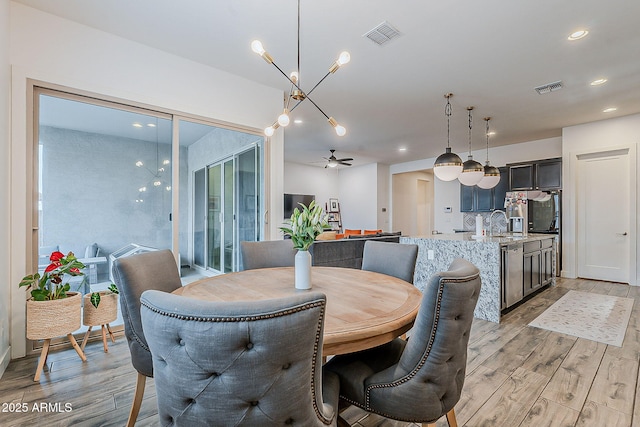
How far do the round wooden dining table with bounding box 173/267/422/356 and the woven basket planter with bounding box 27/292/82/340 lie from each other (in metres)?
1.34

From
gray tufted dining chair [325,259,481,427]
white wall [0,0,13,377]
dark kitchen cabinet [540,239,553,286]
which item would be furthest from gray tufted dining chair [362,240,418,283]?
dark kitchen cabinet [540,239,553,286]

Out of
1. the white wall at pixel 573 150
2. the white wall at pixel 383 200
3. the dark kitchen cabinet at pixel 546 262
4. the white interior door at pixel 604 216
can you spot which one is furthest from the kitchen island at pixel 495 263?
the white wall at pixel 383 200

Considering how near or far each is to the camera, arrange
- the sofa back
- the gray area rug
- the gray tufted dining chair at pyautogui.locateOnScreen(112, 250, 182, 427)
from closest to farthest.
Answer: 1. the gray tufted dining chair at pyautogui.locateOnScreen(112, 250, 182, 427)
2. the gray area rug
3. the sofa back

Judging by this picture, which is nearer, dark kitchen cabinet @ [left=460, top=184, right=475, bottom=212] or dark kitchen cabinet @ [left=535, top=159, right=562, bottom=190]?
dark kitchen cabinet @ [left=535, top=159, right=562, bottom=190]

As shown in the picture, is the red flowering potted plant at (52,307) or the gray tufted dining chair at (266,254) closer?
the red flowering potted plant at (52,307)

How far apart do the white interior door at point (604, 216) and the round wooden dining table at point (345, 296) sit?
5601 millimetres

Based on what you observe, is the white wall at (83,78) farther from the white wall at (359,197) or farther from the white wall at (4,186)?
the white wall at (359,197)

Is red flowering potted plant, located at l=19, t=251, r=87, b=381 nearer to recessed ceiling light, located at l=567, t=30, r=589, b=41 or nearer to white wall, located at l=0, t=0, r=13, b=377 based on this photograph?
white wall, located at l=0, t=0, r=13, b=377

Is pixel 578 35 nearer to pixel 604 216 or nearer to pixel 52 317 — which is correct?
pixel 604 216

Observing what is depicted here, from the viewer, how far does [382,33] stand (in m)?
2.70

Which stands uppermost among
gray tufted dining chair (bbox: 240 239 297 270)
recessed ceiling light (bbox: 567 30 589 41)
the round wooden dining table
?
recessed ceiling light (bbox: 567 30 589 41)

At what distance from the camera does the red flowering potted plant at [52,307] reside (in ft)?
7.16

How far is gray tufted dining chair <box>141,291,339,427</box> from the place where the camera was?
2.28 feet

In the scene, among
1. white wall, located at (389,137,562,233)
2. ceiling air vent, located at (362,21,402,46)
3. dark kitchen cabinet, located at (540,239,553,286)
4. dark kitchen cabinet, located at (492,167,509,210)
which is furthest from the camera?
dark kitchen cabinet, located at (492,167,509,210)
